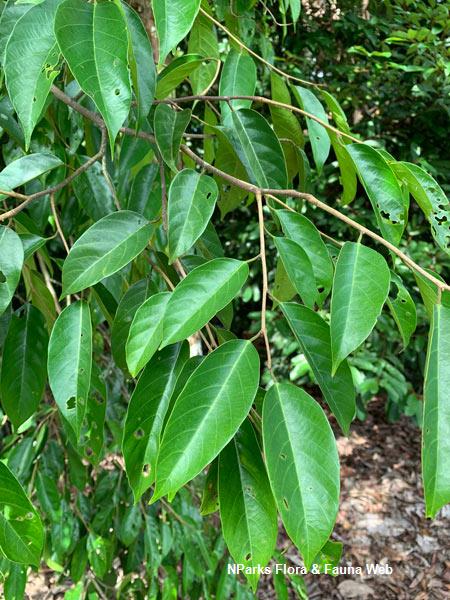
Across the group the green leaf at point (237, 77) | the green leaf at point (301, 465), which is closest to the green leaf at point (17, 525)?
the green leaf at point (301, 465)

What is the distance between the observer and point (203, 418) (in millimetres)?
422

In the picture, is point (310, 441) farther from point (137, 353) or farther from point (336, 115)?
point (336, 115)

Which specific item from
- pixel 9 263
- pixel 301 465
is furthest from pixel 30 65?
pixel 301 465

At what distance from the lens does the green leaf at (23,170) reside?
0.58m

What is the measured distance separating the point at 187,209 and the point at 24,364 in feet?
0.98

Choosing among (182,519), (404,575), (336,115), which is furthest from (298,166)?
(404,575)

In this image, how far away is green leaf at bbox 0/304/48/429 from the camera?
2.32 ft

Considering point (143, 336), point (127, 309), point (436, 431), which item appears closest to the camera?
point (436, 431)

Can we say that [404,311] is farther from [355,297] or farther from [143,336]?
[143,336]

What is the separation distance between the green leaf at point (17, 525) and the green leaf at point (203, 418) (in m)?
0.12

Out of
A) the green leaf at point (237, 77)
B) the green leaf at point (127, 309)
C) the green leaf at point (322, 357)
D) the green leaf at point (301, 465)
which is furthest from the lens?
the green leaf at point (237, 77)

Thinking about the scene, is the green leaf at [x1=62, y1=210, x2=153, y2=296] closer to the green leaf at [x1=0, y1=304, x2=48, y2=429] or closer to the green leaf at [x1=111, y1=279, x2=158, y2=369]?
the green leaf at [x1=111, y1=279, x2=158, y2=369]

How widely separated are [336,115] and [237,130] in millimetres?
137

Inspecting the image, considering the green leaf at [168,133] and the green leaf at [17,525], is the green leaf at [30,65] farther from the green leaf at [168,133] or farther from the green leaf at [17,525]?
the green leaf at [17,525]
